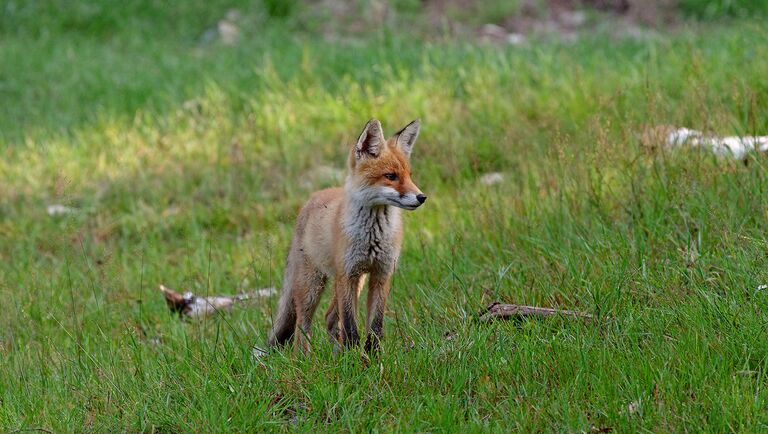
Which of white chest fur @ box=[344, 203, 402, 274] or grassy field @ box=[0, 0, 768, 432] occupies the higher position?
white chest fur @ box=[344, 203, 402, 274]

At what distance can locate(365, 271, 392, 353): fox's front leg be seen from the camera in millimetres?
4535

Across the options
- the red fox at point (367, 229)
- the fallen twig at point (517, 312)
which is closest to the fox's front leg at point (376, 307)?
the red fox at point (367, 229)

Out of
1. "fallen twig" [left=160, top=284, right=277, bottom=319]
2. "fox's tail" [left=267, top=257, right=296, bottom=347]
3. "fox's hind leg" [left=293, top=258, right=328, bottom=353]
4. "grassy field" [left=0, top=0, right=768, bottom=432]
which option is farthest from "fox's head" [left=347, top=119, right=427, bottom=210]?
"fallen twig" [left=160, top=284, right=277, bottom=319]

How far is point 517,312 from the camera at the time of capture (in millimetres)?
4770

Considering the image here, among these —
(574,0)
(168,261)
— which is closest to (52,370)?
(168,261)

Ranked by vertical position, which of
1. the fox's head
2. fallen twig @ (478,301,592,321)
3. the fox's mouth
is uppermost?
the fox's head

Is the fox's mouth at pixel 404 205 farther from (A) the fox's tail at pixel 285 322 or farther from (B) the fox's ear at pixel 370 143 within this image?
(A) the fox's tail at pixel 285 322

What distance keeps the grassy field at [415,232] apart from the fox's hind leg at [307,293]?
0.40 ft

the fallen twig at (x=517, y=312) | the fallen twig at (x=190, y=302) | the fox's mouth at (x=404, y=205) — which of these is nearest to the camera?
the fox's mouth at (x=404, y=205)

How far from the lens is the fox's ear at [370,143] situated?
4.62 metres

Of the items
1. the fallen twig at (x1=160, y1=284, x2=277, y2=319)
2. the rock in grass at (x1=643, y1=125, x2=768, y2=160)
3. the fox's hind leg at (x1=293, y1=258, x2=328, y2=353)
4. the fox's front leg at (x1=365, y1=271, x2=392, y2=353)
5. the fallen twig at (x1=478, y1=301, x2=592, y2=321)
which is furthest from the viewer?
the fallen twig at (x1=160, y1=284, x2=277, y2=319)

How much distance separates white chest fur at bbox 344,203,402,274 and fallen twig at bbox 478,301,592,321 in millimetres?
561

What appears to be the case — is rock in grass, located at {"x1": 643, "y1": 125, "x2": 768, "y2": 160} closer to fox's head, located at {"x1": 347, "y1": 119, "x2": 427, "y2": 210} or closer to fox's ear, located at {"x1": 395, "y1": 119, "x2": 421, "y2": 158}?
fox's ear, located at {"x1": 395, "y1": 119, "x2": 421, "y2": 158}

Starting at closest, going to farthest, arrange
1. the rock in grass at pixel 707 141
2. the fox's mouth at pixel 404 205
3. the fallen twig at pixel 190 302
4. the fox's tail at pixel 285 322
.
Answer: the fox's mouth at pixel 404 205, the fox's tail at pixel 285 322, the rock in grass at pixel 707 141, the fallen twig at pixel 190 302
